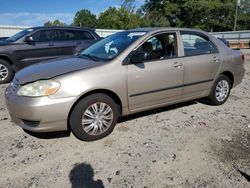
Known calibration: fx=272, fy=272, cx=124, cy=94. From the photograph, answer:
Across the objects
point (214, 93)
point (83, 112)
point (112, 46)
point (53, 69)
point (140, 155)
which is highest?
point (112, 46)

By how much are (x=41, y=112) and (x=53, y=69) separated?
28.9 inches

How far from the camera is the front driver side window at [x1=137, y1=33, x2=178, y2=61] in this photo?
463cm

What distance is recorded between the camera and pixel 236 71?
5.73m

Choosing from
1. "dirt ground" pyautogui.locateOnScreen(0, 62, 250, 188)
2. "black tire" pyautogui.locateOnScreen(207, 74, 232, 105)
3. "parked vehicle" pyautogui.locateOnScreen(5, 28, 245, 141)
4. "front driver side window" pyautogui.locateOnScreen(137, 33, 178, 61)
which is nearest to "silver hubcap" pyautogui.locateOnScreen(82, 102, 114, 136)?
"parked vehicle" pyautogui.locateOnScreen(5, 28, 245, 141)

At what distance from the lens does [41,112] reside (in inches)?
141

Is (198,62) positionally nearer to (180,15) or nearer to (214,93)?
(214,93)

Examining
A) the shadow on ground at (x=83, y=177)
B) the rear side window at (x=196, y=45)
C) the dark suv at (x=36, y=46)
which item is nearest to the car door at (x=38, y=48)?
the dark suv at (x=36, y=46)

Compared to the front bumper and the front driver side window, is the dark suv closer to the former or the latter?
the front driver side window

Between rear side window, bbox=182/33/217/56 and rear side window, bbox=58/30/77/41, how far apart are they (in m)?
5.08

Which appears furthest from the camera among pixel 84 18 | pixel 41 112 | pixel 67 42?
pixel 84 18

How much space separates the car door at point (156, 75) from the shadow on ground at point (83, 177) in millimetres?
1349

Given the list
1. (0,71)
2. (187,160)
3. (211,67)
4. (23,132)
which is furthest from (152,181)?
(0,71)

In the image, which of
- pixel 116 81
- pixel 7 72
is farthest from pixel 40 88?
pixel 7 72

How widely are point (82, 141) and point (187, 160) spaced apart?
5.04ft
